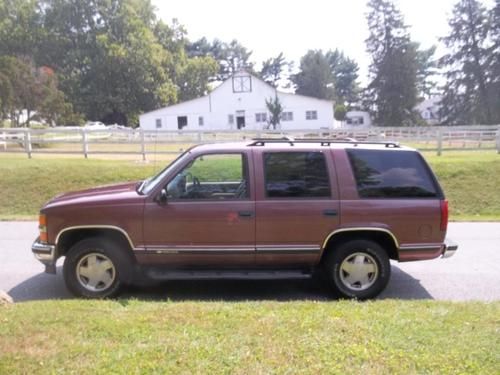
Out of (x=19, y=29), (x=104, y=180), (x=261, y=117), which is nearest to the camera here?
(x=104, y=180)

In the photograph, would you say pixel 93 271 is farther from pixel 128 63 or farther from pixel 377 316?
pixel 128 63

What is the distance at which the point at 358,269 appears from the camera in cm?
538

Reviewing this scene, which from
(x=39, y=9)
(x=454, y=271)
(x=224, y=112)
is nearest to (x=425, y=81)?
(x=224, y=112)

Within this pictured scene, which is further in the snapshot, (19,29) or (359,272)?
(19,29)

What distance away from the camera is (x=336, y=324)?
4.04m

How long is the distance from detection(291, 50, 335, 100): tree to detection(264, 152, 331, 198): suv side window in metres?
78.6

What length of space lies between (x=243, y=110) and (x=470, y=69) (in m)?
28.6

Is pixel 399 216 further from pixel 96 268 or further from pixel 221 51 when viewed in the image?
pixel 221 51

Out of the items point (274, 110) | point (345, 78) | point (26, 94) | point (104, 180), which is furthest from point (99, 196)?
point (345, 78)

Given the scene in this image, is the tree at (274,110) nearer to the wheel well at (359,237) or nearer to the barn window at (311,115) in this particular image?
the barn window at (311,115)

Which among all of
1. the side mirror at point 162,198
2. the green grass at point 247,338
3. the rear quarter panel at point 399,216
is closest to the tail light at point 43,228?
the green grass at point 247,338

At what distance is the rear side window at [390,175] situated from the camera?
5.35 m

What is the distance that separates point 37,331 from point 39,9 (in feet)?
230

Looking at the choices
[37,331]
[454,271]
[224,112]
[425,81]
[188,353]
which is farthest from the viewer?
[425,81]
